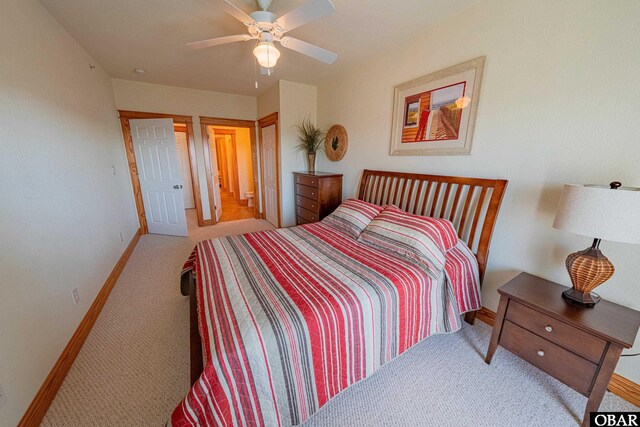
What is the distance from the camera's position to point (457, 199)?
199cm

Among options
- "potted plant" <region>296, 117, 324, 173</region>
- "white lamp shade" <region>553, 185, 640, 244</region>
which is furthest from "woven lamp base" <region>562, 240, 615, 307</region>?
"potted plant" <region>296, 117, 324, 173</region>

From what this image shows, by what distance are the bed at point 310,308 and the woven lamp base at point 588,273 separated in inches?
19.7

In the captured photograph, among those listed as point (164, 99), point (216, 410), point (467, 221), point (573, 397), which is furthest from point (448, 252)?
point (164, 99)

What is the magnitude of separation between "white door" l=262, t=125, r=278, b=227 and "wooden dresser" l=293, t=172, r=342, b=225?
796mm

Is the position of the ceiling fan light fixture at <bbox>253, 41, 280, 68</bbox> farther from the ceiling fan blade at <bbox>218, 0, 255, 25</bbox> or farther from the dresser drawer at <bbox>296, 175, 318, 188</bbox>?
the dresser drawer at <bbox>296, 175, 318, 188</bbox>

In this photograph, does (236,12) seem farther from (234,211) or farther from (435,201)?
(234,211)

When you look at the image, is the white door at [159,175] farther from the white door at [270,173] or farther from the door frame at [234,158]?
the door frame at [234,158]

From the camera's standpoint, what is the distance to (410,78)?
2.35 m

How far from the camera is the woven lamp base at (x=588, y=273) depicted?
125 centimetres

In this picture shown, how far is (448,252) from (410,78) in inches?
69.6

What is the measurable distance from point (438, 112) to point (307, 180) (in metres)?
1.90

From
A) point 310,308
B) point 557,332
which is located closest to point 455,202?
point 557,332

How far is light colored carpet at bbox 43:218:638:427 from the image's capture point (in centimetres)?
129

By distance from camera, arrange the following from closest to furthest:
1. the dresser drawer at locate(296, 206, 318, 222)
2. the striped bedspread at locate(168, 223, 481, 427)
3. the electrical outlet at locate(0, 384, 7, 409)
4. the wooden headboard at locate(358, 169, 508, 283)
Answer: the striped bedspread at locate(168, 223, 481, 427), the electrical outlet at locate(0, 384, 7, 409), the wooden headboard at locate(358, 169, 508, 283), the dresser drawer at locate(296, 206, 318, 222)
